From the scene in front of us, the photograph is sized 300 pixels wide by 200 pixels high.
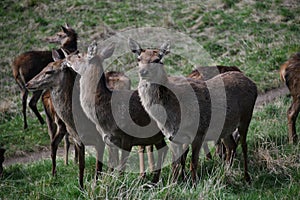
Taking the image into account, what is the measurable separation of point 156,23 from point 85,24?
2.77m

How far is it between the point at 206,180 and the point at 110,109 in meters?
1.73

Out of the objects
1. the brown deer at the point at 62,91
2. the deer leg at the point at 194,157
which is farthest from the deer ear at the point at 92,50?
the deer leg at the point at 194,157

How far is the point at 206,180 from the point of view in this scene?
6848mm

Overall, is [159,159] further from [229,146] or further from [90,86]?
[90,86]

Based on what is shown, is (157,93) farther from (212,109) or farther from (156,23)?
(156,23)

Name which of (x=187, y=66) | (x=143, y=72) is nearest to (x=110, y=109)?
(x=143, y=72)

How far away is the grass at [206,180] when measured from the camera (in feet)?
19.7

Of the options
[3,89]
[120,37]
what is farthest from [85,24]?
[3,89]

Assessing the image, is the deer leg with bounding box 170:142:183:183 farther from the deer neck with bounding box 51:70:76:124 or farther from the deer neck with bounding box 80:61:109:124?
the deer neck with bounding box 51:70:76:124

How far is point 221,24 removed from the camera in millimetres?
17734

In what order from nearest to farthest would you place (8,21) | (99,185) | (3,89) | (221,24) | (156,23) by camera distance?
(99,185) → (3,89) → (221,24) → (156,23) → (8,21)

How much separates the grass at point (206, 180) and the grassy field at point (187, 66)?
15 mm

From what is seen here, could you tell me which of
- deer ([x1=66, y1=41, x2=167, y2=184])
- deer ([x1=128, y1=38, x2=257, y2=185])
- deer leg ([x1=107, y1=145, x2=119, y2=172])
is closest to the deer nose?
deer ([x1=128, y1=38, x2=257, y2=185])

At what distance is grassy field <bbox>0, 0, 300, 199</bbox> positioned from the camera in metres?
6.59
